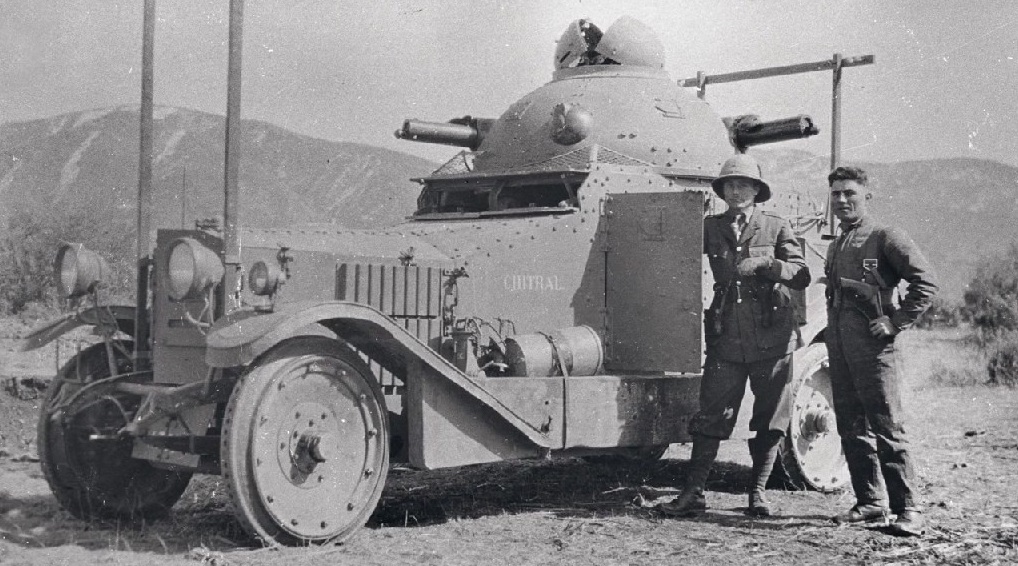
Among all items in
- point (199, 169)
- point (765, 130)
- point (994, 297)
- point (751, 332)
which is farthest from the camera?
point (199, 169)

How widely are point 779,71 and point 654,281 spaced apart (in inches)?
156

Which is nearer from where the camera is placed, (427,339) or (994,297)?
(427,339)

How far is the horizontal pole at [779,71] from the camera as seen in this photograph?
10211 millimetres

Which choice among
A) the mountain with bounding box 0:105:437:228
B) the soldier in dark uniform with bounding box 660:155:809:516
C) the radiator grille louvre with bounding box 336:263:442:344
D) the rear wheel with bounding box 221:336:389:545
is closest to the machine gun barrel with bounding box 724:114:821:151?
the soldier in dark uniform with bounding box 660:155:809:516

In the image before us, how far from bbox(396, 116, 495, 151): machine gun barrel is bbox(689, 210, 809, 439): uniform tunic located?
3275mm

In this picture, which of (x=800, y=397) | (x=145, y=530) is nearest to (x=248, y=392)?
(x=145, y=530)

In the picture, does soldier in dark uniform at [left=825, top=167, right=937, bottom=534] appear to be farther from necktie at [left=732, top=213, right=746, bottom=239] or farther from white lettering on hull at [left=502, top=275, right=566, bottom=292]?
white lettering on hull at [left=502, top=275, right=566, bottom=292]

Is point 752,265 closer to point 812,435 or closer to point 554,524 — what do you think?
point 812,435

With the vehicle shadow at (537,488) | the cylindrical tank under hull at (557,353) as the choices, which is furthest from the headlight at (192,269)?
the cylindrical tank under hull at (557,353)

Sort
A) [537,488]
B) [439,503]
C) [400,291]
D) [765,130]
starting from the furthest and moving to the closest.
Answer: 1. [765,130]
2. [537,488]
3. [439,503]
4. [400,291]

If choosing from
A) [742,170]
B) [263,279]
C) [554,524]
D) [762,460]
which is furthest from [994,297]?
[263,279]

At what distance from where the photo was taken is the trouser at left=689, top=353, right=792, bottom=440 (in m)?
7.19

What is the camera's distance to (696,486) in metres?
7.14

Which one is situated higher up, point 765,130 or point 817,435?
point 765,130
